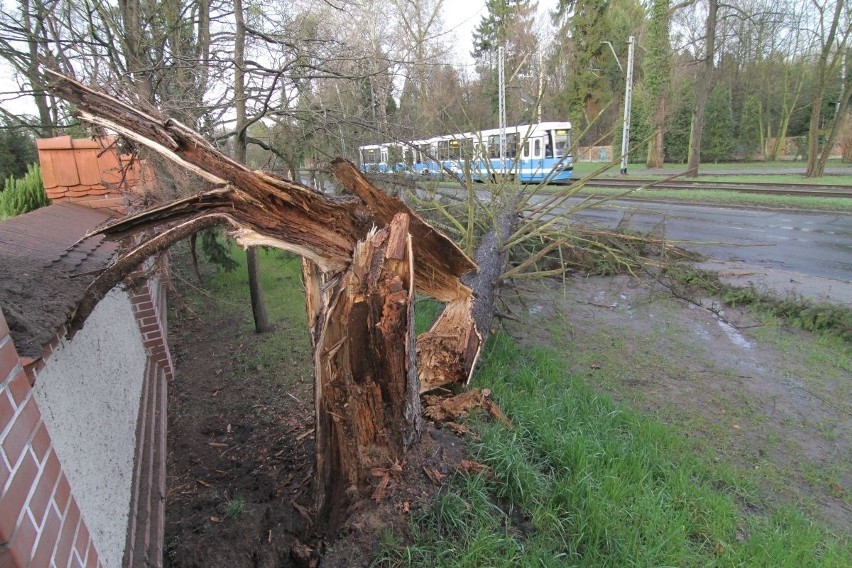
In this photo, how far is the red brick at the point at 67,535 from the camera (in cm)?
132

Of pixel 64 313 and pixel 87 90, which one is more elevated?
pixel 87 90

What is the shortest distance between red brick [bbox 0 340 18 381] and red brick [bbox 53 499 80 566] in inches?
18.2

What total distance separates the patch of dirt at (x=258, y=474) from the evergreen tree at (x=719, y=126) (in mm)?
34798

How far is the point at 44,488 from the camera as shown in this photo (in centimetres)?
132

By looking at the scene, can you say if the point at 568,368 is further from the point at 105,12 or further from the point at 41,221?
the point at 105,12

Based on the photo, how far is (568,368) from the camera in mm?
5121

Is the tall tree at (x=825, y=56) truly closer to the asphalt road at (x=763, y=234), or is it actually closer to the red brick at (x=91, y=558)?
the asphalt road at (x=763, y=234)

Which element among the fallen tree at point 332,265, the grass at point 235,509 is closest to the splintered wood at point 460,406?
Answer: the fallen tree at point 332,265

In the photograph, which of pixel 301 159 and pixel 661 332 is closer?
pixel 661 332

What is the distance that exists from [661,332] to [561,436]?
3.70 m

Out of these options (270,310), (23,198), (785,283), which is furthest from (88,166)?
(785,283)

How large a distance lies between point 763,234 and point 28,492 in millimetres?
13353

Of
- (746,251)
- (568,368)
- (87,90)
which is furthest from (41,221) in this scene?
(746,251)

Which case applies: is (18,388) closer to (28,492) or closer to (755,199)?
(28,492)
